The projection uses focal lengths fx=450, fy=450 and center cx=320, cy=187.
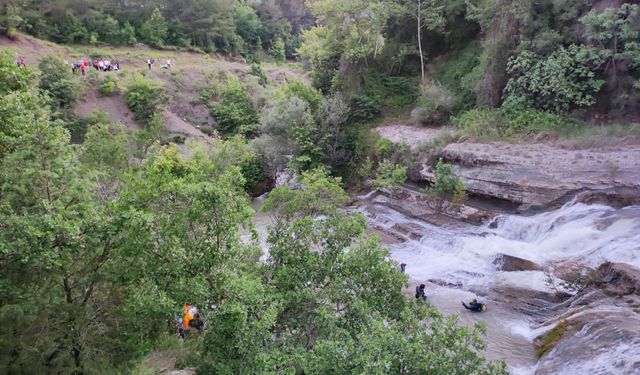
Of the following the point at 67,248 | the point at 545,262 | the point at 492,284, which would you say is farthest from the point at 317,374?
the point at 545,262

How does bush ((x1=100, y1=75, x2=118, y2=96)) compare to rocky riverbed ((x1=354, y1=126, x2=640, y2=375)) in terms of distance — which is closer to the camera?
rocky riverbed ((x1=354, y1=126, x2=640, y2=375))

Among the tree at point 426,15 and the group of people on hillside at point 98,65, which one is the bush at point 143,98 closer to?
the group of people on hillside at point 98,65

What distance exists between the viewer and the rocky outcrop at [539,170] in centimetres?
1698

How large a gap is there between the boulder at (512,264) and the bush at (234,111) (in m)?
24.9

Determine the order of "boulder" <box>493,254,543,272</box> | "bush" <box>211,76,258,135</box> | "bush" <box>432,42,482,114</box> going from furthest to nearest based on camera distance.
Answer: "bush" <box>211,76,258,135</box> → "bush" <box>432,42,482,114</box> → "boulder" <box>493,254,543,272</box>

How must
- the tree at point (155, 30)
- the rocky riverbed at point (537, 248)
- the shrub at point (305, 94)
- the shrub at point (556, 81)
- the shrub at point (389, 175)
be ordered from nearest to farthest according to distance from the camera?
1. the rocky riverbed at point (537, 248)
2. the shrub at point (556, 81)
3. the shrub at point (389, 175)
4. the shrub at point (305, 94)
5. the tree at point (155, 30)

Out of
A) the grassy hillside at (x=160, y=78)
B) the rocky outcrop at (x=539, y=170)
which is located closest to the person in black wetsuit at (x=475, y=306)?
the rocky outcrop at (x=539, y=170)

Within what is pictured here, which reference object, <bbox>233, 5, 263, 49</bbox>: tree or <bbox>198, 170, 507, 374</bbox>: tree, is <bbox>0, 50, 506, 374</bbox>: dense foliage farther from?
<bbox>233, 5, 263, 49</bbox>: tree

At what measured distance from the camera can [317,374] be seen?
6.94m

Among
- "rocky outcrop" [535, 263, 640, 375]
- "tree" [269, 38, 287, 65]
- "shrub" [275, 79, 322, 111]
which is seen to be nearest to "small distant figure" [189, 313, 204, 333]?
"rocky outcrop" [535, 263, 640, 375]

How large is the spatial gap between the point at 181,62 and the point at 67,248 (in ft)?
150

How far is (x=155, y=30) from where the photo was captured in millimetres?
50406

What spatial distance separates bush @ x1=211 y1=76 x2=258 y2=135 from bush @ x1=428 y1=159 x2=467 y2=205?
65.8 feet

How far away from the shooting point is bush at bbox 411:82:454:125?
26453 millimetres
